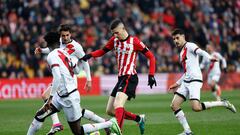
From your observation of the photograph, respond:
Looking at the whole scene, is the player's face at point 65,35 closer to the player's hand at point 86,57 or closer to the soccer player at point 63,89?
the player's hand at point 86,57

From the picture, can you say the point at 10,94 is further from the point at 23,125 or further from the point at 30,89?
the point at 23,125

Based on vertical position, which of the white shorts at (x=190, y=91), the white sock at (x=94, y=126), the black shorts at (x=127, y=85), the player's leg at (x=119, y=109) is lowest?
the white sock at (x=94, y=126)

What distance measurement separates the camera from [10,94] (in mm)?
28672

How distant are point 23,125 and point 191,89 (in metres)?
4.48

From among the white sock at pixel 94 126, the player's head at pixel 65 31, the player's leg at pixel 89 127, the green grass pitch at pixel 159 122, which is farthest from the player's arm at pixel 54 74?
the green grass pitch at pixel 159 122

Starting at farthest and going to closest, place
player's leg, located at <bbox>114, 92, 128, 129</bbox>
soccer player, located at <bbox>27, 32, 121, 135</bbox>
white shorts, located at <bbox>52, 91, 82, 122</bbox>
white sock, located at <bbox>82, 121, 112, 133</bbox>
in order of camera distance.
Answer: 1. player's leg, located at <bbox>114, 92, 128, 129</bbox>
2. white sock, located at <bbox>82, 121, 112, 133</bbox>
3. white shorts, located at <bbox>52, 91, 82, 122</bbox>
4. soccer player, located at <bbox>27, 32, 121, 135</bbox>

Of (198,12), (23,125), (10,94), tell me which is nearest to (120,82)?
(23,125)

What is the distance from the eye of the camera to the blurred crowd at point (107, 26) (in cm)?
2870

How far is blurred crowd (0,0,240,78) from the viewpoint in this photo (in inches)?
1130

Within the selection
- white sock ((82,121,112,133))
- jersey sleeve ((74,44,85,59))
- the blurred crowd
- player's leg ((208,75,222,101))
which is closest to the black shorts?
jersey sleeve ((74,44,85,59))

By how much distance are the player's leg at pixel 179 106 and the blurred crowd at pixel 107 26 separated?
1539 cm

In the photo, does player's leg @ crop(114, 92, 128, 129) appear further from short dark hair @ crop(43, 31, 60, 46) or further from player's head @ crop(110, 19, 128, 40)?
short dark hair @ crop(43, 31, 60, 46)

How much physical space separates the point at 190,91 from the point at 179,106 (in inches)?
18.3

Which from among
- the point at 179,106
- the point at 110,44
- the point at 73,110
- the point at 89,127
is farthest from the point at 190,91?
the point at 73,110
